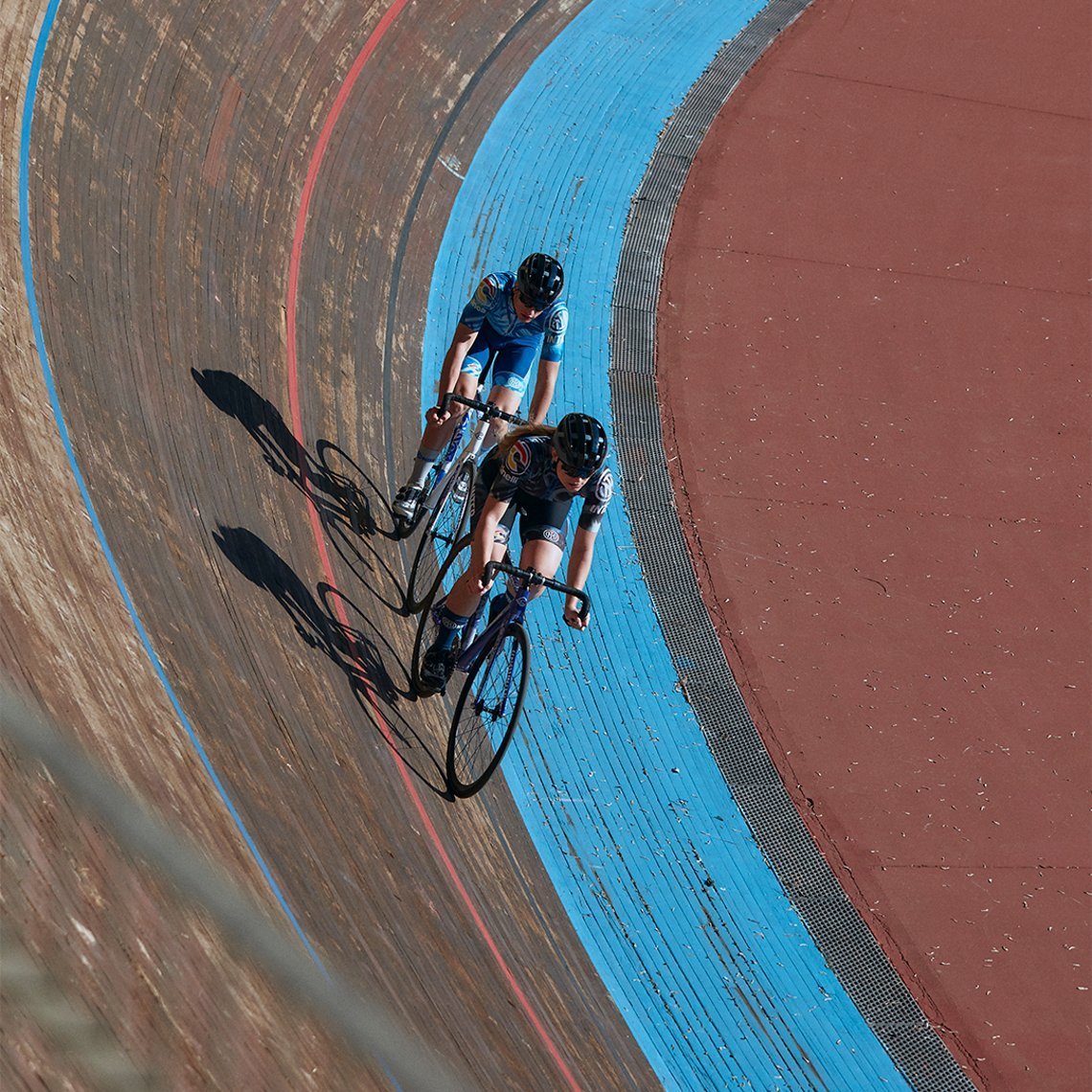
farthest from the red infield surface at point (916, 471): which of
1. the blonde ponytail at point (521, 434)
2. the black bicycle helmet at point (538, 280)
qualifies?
the blonde ponytail at point (521, 434)

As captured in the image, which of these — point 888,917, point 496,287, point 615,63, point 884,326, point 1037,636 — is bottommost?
point 888,917

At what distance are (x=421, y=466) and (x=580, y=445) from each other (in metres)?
2.03

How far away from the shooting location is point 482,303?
266 inches

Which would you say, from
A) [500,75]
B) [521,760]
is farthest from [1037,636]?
[500,75]

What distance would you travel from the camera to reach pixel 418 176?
10.2 metres

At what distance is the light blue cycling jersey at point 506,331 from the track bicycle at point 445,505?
24 centimetres

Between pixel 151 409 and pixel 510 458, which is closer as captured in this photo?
pixel 510 458

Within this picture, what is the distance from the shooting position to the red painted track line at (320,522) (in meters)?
5.98

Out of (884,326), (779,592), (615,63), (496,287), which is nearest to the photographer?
(496,287)

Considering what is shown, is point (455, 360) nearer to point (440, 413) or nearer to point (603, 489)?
point (440, 413)

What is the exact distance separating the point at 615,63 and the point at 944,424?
5.16 meters

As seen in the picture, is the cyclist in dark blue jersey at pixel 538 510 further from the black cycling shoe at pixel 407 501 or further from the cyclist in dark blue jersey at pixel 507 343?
the black cycling shoe at pixel 407 501

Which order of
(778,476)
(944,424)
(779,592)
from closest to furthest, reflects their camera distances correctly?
(779,592) → (778,476) → (944,424)

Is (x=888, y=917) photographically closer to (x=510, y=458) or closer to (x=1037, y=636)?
(x=1037, y=636)
